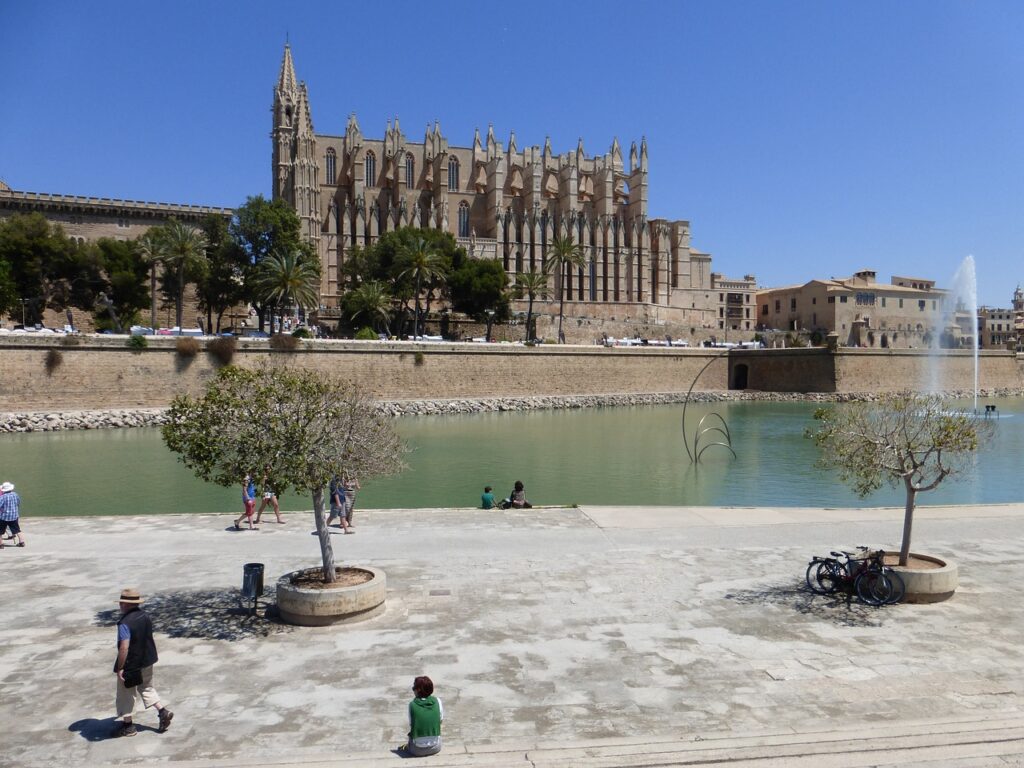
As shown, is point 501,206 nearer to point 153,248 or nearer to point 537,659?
point 153,248

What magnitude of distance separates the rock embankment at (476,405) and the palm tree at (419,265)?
30.3ft

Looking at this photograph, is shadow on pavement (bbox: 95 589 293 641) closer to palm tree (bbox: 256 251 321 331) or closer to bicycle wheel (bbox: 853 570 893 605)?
bicycle wheel (bbox: 853 570 893 605)

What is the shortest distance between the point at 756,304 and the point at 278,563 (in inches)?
3288

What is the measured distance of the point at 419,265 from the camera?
50750 millimetres

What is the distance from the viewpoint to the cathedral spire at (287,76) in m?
63.3

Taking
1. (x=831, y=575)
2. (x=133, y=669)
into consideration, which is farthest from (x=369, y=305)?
(x=133, y=669)

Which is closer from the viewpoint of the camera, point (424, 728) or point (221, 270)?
point (424, 728)

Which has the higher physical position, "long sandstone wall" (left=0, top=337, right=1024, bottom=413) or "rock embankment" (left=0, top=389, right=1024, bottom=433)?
"long sandstone wall" (left=0, top=337, right=1024, bottom=413)

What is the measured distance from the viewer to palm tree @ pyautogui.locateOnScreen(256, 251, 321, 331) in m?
43.8

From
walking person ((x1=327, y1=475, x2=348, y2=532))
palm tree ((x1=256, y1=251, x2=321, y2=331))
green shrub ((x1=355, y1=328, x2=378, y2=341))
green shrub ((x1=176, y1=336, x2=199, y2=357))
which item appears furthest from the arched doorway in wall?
walking person ((x1=327, y1=475, x2=348, y2=532))

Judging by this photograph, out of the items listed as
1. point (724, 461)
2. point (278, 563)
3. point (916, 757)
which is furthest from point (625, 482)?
point (916, 757)

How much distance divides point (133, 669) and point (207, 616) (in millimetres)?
2338

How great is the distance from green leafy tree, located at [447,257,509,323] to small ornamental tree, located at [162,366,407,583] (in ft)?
151

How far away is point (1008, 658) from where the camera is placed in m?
6.65
